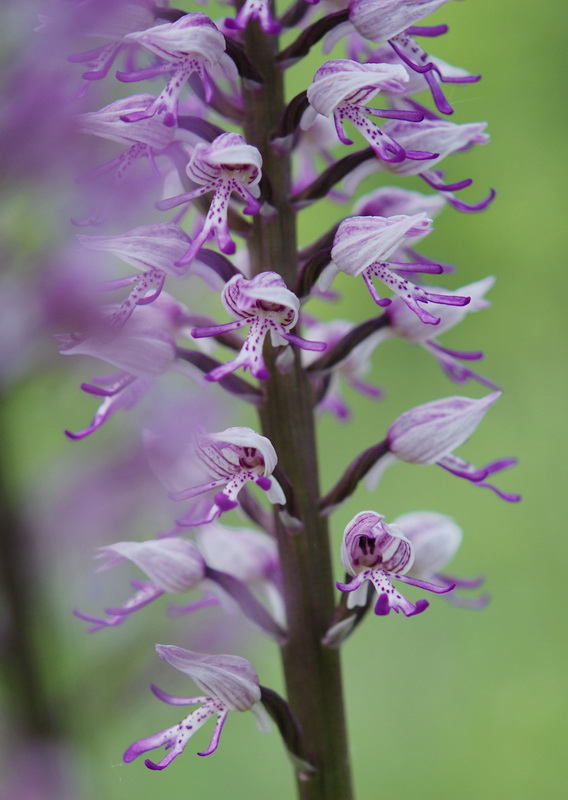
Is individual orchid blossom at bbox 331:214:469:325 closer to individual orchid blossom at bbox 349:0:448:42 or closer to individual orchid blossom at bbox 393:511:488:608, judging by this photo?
individual orchid blossom at bbox 349:0:448:42

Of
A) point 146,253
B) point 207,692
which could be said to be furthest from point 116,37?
point 207,692

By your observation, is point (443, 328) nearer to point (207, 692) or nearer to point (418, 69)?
point (418, 69)

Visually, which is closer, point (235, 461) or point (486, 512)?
point (235, 461)

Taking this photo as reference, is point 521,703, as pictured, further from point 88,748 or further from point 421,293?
point 88,748

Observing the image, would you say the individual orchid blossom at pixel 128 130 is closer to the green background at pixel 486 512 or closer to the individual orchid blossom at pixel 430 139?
the individual orchid blossom at pixel 430 139

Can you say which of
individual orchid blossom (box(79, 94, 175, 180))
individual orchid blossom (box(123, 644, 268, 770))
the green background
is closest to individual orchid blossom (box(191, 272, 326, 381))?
individual orchid blossom (box(79, 94, 175, 180))

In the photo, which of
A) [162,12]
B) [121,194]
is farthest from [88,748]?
[162,12]
